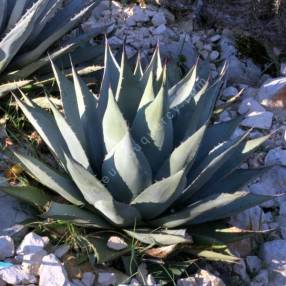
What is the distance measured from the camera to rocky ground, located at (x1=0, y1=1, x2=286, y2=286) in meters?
2.36

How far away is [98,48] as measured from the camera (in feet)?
10.6

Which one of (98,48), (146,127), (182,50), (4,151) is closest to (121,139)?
(146,127)

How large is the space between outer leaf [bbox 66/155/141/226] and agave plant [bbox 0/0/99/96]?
0.79 m

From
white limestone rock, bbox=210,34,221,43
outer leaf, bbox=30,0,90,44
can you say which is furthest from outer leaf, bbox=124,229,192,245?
white limestone rock, bbox=210,34,221,43

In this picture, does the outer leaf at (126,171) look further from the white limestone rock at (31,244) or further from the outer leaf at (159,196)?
the white limestone rock at (31,244)

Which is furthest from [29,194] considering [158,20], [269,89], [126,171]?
[158,20]

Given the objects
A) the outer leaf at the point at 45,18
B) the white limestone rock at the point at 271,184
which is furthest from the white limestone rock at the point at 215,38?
the outer leaf at the point at 45,18

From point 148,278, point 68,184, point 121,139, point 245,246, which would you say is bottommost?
point 245,246

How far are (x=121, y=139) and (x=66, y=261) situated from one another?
0.54 meters

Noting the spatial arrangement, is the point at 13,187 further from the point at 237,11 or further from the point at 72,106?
the point at 237,11

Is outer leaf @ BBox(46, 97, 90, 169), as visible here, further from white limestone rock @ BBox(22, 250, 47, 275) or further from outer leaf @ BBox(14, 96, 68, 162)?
white limestone rock @ BBox(22, 250, 47, 275)

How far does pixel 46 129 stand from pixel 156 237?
653 millimetres

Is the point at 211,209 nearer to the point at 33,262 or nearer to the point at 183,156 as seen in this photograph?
the point at 183,156

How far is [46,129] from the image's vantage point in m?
2.51
